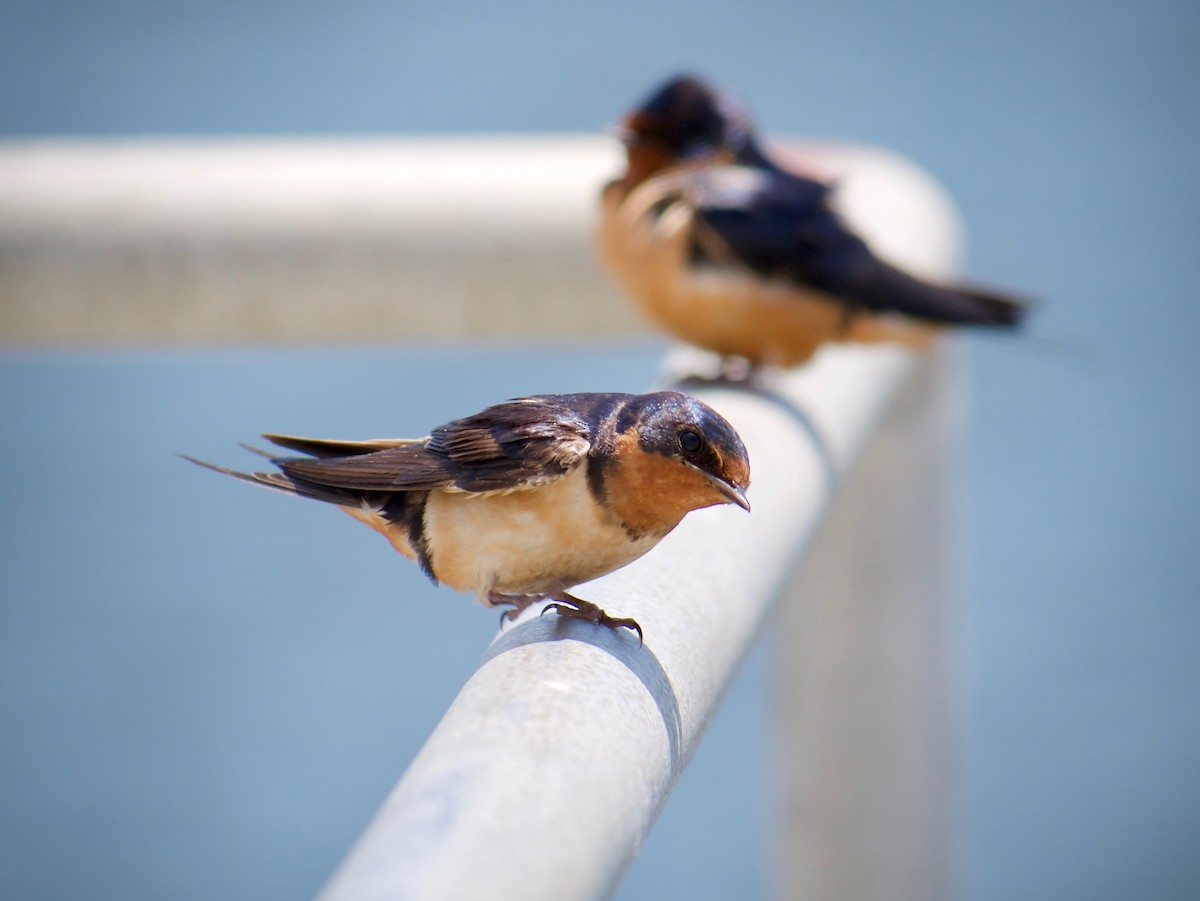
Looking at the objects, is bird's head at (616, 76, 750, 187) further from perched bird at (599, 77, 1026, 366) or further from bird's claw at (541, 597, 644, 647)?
bird's claw at (541, 597, 644, 647)

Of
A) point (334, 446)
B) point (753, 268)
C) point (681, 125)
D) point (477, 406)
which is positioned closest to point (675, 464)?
point (334, 446)

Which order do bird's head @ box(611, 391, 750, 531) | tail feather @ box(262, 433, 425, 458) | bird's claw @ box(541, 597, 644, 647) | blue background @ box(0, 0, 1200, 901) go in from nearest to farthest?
1. bird's claw @ box(541, 597, 644, 647)
2. bird's head @ box(611, 391, 750, 531)
3. tail feather @ box(262, 433, 425, 458)
4. blue background @ box(0, 0, 1200, 901)

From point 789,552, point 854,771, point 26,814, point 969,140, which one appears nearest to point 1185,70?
point 969,140

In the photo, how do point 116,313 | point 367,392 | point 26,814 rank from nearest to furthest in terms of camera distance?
point 116,313 < point 26,814 < point 367,392

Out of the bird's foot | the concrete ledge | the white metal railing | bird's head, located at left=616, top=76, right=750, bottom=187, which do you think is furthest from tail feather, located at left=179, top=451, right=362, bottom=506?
bird's head, located at left=616, top=76, right=750, bottom=187

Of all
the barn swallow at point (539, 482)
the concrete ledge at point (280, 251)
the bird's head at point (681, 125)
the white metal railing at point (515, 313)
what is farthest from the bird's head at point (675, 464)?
the bird's head at point (681, 125)

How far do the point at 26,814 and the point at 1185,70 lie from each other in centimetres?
633

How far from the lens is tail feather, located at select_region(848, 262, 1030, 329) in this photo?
193 centimetres

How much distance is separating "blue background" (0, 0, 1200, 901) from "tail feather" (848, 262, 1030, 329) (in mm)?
546

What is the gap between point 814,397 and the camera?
165cm

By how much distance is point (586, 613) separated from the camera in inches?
39.0

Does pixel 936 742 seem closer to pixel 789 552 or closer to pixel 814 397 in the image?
pixel 814 397

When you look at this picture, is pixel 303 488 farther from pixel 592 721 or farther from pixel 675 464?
pixel 592 721

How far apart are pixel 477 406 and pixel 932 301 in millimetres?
3911
